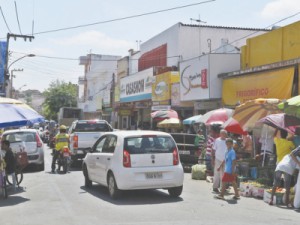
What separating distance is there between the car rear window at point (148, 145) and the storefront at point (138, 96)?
79.9 feet

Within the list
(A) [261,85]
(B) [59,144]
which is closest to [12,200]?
(B) [59,144]

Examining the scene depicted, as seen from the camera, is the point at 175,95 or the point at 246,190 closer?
the point at 246,190

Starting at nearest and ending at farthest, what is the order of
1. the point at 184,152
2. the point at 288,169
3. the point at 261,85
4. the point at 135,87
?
the point at 288,169
the point at 184,152
the point at 261,85
the point at 135,87

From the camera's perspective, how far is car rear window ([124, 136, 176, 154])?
36.4ft

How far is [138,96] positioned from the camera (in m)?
39.2

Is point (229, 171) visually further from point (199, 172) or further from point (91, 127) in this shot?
point (91, 127)

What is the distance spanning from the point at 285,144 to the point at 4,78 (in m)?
29.0

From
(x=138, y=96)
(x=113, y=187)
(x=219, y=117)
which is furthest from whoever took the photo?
(x=138, y=96)

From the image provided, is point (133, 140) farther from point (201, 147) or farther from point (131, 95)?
point (131, 95)

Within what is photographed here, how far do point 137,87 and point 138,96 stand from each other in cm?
86

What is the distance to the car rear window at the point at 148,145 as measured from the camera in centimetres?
1109

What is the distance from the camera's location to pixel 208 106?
87.4 feet

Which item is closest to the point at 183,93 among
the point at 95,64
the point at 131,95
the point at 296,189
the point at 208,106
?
the point at 208,106

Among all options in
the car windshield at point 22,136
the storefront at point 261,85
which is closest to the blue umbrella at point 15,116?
the car windshield at point 22,136
